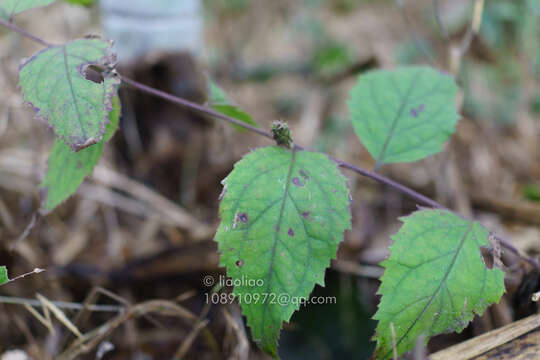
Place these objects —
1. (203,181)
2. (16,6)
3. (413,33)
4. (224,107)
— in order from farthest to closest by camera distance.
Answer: (203,181) < (413,33) < (224,107) < (16,6)

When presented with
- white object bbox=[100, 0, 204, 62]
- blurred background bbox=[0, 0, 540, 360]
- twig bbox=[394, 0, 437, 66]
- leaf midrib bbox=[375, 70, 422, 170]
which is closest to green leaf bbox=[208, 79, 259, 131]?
leaf midrib bbox=[375, 70, 422, 170]

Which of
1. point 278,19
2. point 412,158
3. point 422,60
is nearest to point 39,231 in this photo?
point 412,158

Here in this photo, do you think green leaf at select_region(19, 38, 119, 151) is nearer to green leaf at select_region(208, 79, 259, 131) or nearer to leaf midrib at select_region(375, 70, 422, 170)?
green leaf at select_region(208, 79, 259, 131)

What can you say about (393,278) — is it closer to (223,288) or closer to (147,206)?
(223,288)

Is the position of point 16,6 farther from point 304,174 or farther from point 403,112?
point 403,112

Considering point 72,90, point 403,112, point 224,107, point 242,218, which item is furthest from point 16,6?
point 403,112
